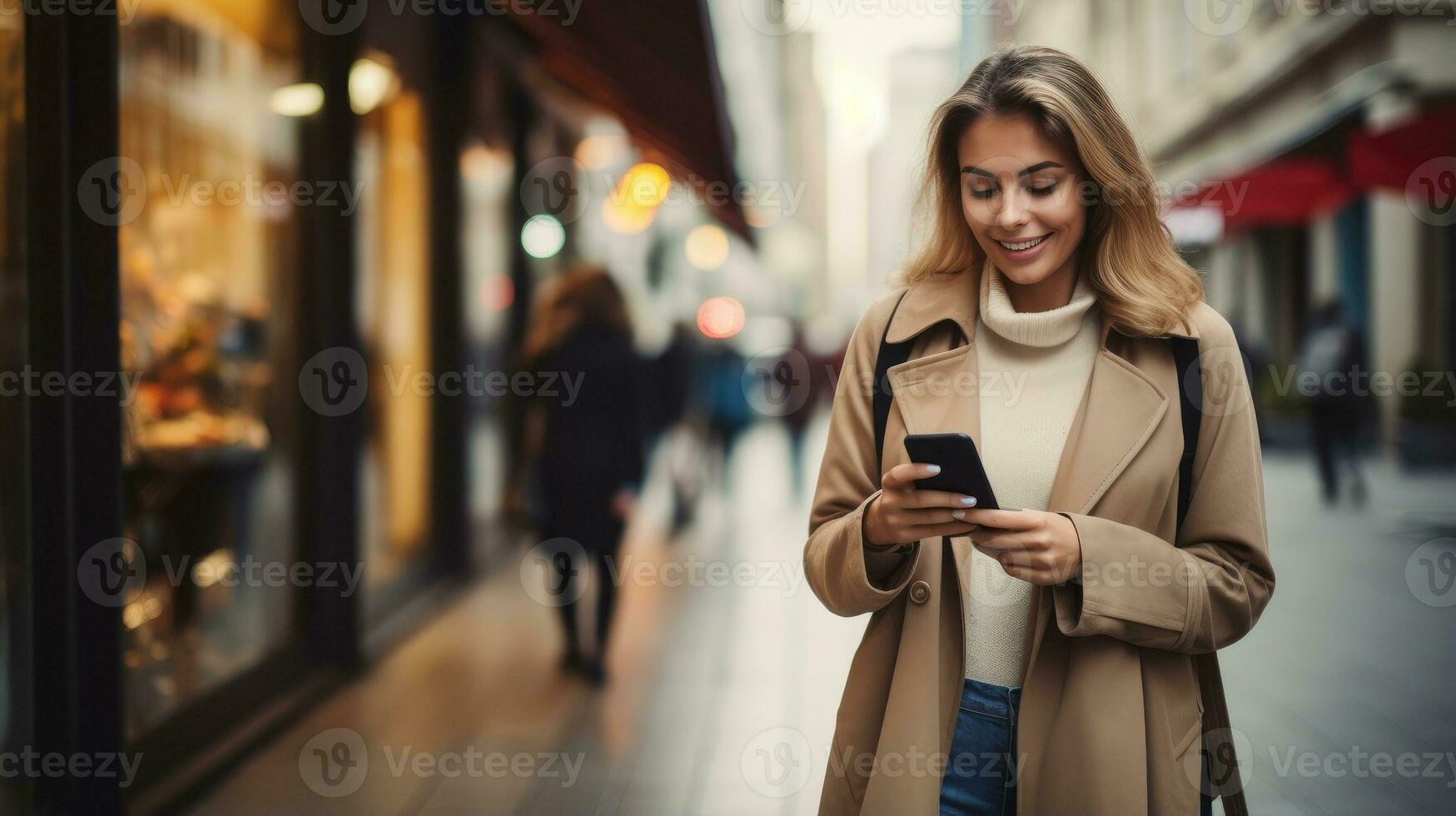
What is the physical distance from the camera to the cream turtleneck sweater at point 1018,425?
1856 millimetres

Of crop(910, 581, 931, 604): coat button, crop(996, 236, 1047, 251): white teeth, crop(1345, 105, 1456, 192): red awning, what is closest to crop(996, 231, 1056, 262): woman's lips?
crop(996, 236, 1047, 251): white teeth

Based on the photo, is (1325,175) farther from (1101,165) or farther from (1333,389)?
(1101,165)

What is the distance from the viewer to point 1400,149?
28.1 ft

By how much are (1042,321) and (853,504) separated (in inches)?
18.6

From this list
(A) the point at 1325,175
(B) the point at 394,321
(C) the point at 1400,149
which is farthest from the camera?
(A) the point at 1325,175

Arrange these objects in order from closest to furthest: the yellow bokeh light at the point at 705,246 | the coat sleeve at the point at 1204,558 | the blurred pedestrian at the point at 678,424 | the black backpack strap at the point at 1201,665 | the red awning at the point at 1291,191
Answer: the coat sleeve at the point at 1204,558 → the black backpack strap at the point at 1201,665 → the blurred pedestrian at the point at 678,424 → the red awning at the point at 1291,191 → the yellow bokeh light at the point at 705,246

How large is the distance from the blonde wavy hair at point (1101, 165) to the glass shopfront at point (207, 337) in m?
3.54

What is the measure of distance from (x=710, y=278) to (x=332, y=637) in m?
19.3

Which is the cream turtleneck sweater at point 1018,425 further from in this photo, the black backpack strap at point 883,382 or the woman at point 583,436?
A: the woman at point 583,436

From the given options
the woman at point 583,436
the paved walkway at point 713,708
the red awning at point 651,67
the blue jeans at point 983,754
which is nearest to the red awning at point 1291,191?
the paved walkway at point 713,708

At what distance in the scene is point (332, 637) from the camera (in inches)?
215

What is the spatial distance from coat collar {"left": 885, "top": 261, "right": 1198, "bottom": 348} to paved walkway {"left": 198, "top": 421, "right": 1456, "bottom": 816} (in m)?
2.57

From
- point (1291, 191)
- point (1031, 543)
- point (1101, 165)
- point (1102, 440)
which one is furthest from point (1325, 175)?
point (1031, 543)

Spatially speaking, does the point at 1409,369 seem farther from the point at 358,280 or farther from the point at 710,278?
the point at 710,278
